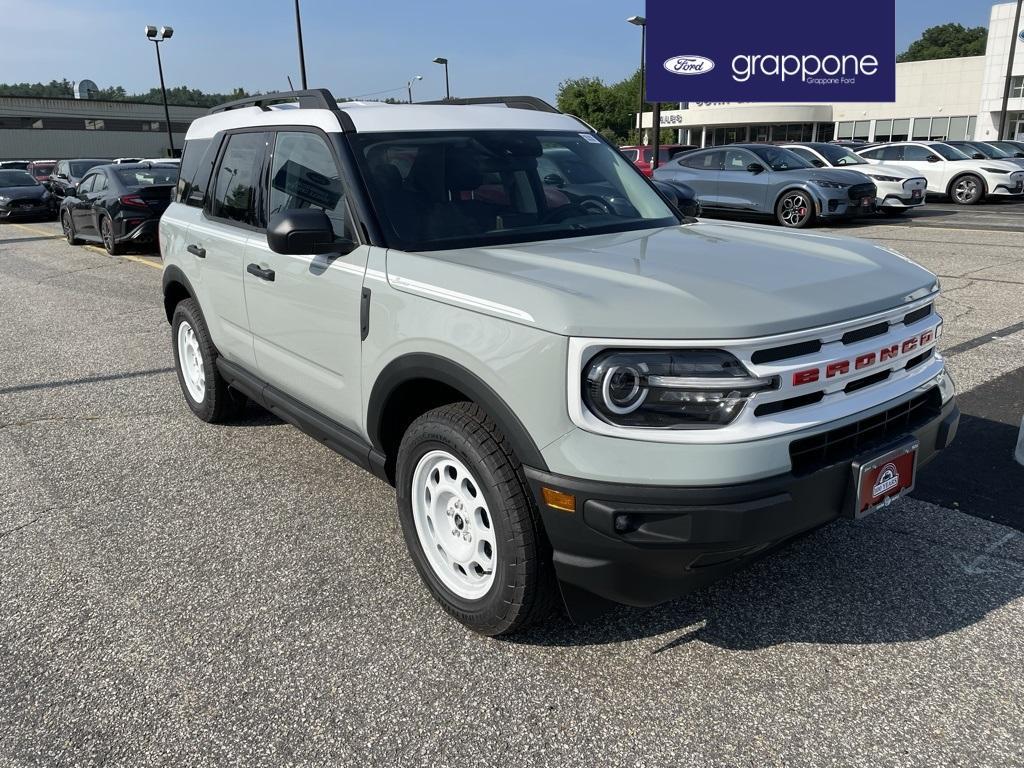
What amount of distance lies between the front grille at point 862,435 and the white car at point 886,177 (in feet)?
50.6

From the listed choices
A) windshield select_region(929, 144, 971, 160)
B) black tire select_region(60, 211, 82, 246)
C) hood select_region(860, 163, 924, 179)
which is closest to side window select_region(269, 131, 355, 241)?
black tire select_region(60, 211, 82, 246)

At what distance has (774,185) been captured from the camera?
15.6m

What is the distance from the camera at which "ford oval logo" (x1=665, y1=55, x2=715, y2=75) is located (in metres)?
27.2

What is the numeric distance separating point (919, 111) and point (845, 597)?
216 feet

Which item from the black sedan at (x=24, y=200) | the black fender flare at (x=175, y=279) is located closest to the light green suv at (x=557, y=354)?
the black fender flare at (x=175, y=279)

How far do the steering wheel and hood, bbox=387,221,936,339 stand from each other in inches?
11.2

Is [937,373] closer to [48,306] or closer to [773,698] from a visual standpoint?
[773,698]

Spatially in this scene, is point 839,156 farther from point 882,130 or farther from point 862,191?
point 882,130

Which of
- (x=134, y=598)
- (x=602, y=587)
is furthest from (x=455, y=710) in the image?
(x=134, y=598)

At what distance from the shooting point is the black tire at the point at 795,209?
15.2 m

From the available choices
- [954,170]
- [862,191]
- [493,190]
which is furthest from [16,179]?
[954,170]

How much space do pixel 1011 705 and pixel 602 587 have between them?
1337 mm

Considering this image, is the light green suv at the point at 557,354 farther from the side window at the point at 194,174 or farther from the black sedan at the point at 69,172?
the black sedan at the point at 69,172

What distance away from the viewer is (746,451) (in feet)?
7.92
